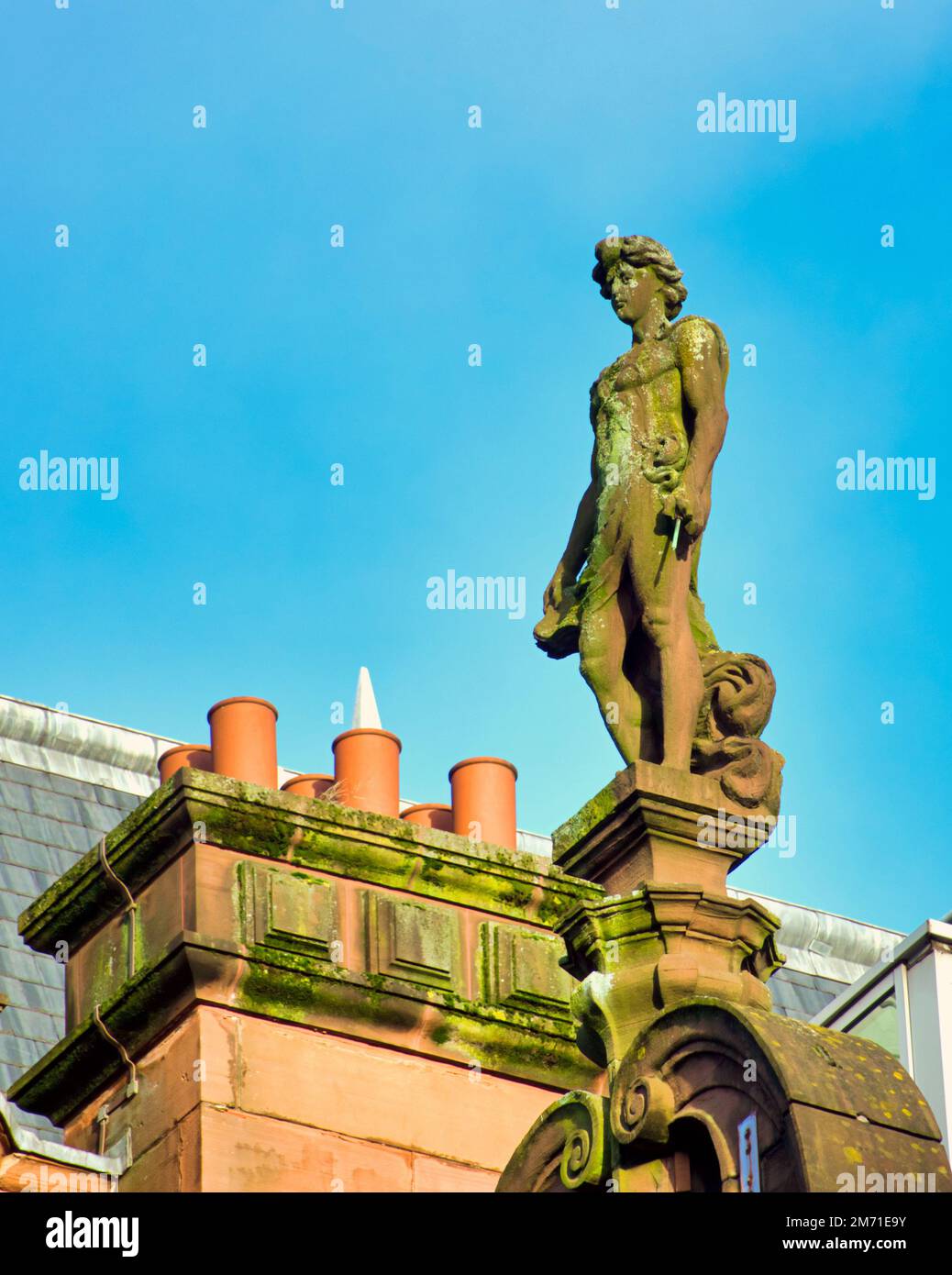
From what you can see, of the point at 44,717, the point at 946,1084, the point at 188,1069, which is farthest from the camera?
the point at 44,717

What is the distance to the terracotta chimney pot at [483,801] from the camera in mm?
19922

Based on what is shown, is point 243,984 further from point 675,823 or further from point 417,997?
point 675,823

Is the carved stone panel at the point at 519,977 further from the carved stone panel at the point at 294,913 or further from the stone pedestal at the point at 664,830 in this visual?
the stone pedestal at the point at 664,830

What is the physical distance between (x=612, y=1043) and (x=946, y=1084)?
8031mm

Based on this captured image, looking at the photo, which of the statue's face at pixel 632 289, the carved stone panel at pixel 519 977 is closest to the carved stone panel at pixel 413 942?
the carved stone panel at pixel 519 977

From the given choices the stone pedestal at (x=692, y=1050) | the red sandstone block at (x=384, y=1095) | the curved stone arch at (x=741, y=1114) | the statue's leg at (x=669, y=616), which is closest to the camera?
the curved stone arch at (x=741, y=1114)

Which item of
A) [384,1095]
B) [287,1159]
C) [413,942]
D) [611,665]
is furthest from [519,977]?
[611,665]

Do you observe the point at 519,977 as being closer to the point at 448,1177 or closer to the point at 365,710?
the point at 448,1177

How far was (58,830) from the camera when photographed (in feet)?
104

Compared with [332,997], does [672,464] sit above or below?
above

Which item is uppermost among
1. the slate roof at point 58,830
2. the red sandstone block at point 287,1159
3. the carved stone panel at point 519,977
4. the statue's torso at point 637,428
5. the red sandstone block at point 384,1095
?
the slate roof at point 58,830

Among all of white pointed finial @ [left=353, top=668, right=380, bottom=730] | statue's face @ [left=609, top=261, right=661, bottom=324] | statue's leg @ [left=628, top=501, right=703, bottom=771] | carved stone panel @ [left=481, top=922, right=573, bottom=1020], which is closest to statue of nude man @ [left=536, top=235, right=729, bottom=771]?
statue's leg @ [left=628, top=501, right=703, bottom=771]
